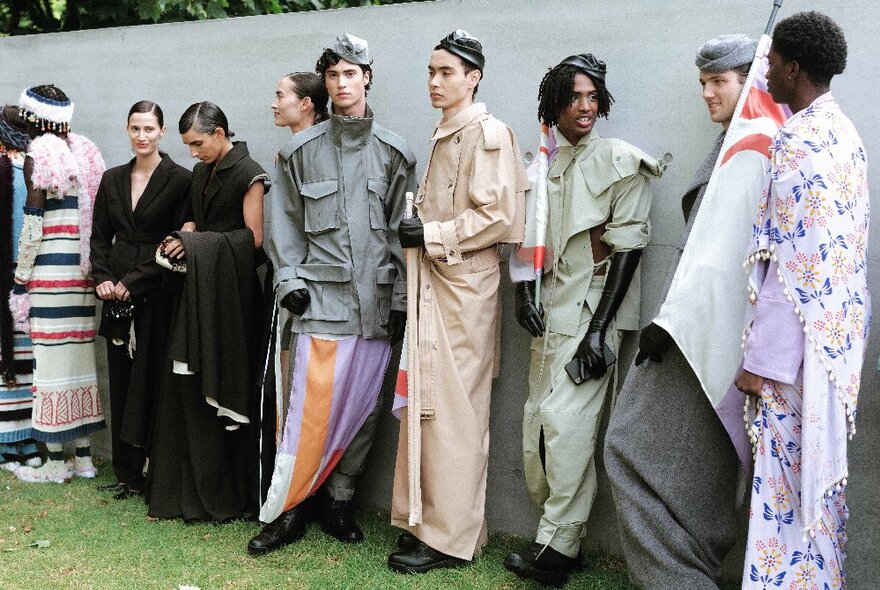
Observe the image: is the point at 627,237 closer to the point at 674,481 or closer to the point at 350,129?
the point at 674,481

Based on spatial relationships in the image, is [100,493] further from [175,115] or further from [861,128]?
[861,128]

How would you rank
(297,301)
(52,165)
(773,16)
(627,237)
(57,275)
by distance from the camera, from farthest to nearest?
(57,275) < (52,165) < (297,301) < (627,237) < (773,16)

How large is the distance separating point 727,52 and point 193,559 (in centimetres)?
291

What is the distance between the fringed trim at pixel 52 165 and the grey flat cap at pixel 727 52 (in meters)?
3.30

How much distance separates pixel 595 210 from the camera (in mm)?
3756

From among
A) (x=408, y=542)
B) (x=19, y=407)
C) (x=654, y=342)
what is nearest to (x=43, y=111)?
(x=19, y=407)

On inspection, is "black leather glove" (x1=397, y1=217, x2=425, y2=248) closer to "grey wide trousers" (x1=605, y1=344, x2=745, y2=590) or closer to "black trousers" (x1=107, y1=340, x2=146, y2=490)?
"grey wide trousers" (x1=605, y1=344, x2=745, y2=590)

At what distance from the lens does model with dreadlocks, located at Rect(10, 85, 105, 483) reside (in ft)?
16.6

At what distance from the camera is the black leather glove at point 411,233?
3.85 meters

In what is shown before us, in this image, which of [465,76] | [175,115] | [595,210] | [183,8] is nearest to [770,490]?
[595,210]

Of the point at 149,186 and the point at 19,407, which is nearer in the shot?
the point at 149,186

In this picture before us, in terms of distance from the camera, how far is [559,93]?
12.4 feet

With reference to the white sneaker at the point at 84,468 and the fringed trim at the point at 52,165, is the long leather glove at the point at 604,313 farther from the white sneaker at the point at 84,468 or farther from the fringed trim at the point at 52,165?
the white sneaker at the point at 84,468

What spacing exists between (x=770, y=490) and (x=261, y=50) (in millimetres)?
3369
